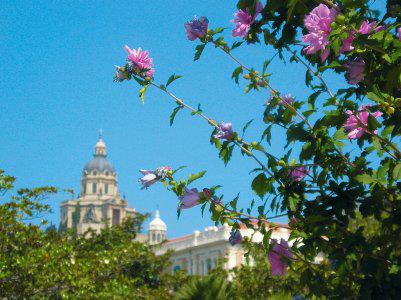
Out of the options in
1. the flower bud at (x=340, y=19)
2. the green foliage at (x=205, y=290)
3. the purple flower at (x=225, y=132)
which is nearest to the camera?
the flower bud at (x=340, y=19)

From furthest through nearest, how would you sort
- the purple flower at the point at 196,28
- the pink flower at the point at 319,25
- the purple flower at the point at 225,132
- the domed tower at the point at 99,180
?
the domed tower at the point at 99,180 < the purple flower at the point at 196,28 < the purple flower at the point at 225,132 < the pink flower at the point at 319,25

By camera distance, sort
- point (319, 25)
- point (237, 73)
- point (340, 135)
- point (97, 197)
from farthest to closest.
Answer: point (97, 197) < point (237, 73) < point (340, 135) < point (319, 25)

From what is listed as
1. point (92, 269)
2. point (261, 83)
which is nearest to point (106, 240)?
point (92, 269)

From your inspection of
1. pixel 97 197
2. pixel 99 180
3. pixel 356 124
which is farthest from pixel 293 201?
pixel 99 180

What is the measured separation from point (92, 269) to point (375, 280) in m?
16.2

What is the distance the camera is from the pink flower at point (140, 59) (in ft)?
16.9

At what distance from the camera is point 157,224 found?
14575 cm

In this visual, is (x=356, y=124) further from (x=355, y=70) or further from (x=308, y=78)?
(x=308, y=78)

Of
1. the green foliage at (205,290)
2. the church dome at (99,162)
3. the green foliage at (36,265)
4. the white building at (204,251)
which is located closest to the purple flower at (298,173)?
the green foliage at (205,290)

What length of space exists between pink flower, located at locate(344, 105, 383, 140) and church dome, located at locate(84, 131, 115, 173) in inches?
6172

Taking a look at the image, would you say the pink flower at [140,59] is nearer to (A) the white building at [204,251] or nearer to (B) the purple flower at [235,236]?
(B) the purple flower at [235,236]

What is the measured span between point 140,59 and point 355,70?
1.64 m

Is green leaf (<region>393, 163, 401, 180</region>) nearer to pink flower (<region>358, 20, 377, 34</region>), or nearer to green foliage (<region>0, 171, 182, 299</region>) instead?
pink flower (<region>358, 20, 377, 34</region>)

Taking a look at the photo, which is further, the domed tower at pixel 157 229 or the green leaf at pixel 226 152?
the domed tower at pixel 157 229
